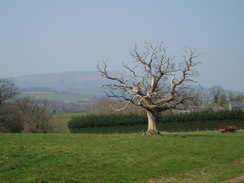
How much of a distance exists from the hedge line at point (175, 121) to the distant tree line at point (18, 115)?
38.6ft

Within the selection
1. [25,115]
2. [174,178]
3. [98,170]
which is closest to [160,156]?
[174,178]

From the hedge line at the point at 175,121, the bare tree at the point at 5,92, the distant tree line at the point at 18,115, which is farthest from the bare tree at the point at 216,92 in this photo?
the bare tree at the point at 5,92

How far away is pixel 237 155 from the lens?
24688 millimetres

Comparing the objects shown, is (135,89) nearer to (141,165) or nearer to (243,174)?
(141,165)

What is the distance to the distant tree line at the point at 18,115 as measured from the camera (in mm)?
61334

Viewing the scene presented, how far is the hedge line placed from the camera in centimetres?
6962

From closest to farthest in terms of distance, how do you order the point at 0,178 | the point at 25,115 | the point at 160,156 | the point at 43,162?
the point at 0,178
the point at 43,162
the point at 160,156
the point at 25,115

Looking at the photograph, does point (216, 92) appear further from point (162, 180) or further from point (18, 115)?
point (162, 180)

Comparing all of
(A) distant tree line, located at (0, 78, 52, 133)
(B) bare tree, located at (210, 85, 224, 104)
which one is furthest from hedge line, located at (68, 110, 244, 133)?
(B) bare tree, located at (210, 85, 224, 104)

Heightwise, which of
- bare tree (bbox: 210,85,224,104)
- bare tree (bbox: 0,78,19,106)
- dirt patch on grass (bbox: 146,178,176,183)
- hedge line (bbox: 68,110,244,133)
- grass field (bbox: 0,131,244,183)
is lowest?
dirt patch on grass (bbox: 146,178,176,183)

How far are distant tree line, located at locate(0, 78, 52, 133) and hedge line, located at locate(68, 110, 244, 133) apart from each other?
1175 centimetres

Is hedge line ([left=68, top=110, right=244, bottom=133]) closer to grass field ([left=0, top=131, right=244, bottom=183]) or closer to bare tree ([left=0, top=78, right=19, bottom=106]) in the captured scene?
bare tree ([left=0, top=78, right=19, bottom=106])

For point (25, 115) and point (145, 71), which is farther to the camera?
point (25, 115)

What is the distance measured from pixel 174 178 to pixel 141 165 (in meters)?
2.34
